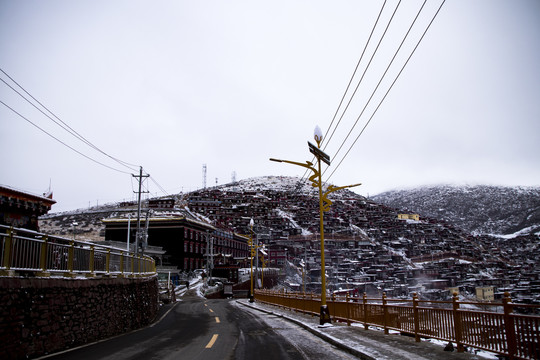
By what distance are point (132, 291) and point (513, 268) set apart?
320 feet

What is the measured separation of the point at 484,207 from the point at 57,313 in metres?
123

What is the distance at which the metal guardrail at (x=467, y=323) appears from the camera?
21.7ft

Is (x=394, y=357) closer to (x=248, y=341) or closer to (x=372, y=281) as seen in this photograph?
(x=248, y=341)

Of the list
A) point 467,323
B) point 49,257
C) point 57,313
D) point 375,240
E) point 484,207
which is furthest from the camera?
point 375,240

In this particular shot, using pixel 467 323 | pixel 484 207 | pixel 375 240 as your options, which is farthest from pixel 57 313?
pixel 375 240

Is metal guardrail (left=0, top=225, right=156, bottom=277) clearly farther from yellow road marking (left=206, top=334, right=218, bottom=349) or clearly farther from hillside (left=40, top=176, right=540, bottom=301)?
hillside (left=40, top=176, right=540, bottom=301)

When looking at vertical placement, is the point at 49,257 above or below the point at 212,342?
above

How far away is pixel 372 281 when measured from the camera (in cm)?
9638

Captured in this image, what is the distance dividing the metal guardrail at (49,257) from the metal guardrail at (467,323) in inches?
410

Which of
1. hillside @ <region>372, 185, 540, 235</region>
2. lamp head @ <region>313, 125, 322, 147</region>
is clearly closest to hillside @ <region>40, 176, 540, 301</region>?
hillside @ <region>372, 185, 540, 235</region>

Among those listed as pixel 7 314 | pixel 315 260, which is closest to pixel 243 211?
pixel 315 260

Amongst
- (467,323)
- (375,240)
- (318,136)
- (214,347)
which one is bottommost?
(214,347)

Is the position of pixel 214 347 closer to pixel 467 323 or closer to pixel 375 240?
pixel 467 323

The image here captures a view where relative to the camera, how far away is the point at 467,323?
8227 millimetres
